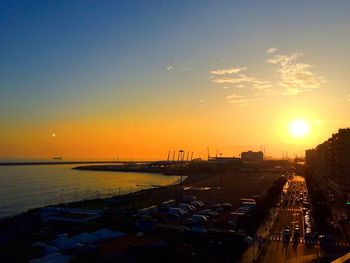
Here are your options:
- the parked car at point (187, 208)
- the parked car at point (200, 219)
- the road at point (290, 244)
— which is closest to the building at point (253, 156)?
the parked car at point (187, 208)

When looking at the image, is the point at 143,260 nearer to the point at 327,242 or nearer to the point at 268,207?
the point at 327,242

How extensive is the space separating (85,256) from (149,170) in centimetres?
6664

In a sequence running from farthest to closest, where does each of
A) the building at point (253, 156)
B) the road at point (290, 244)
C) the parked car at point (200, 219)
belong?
1. the building at point (253, 156)
2. the parked car at point (200, 219)
3. the road at point (290, 244)

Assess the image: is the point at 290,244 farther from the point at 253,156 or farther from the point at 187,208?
the point at 253,156

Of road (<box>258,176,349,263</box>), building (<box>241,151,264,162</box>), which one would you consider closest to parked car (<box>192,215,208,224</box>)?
road (<box>258,176,349,263</box>)

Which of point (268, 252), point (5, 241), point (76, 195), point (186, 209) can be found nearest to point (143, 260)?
point (268, 252)

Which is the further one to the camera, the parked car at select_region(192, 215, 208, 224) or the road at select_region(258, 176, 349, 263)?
the parked car at select_region(192, 215, 208, 224)

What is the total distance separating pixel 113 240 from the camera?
42.5 feet

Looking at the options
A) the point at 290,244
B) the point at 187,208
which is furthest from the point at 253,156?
the point at 290,244

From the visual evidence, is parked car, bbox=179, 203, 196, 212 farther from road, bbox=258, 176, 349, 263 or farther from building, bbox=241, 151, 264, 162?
building, bbox=241, 151, 264, 162

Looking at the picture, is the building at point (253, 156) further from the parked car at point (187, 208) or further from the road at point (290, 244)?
the road at point (290, 244)

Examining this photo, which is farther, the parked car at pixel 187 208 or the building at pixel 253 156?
the building at pixel 253 156

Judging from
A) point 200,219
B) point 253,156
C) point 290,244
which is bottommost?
point 290,244

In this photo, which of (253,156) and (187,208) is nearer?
(187,208)
